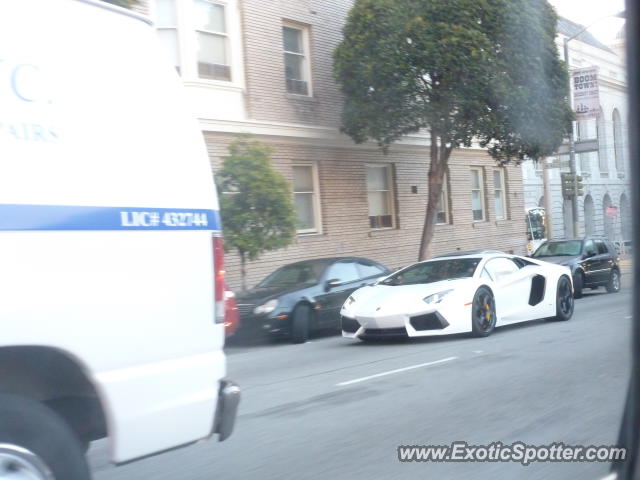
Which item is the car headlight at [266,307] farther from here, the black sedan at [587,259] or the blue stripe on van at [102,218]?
the black sedan at [587,259]

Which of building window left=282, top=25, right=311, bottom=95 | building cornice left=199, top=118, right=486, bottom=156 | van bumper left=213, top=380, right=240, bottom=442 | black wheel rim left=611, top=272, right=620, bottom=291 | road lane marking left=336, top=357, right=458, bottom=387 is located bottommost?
black wheel rim left=611, top=272, right=620, bottom=291

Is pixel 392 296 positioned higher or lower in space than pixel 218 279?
lower

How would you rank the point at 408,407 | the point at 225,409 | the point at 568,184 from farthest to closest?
the point at 568,184
the point at 408,407
the point at 225,409

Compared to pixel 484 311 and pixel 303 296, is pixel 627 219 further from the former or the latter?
pixel 303 296

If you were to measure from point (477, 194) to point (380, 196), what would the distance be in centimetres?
616

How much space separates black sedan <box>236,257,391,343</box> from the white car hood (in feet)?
4.57

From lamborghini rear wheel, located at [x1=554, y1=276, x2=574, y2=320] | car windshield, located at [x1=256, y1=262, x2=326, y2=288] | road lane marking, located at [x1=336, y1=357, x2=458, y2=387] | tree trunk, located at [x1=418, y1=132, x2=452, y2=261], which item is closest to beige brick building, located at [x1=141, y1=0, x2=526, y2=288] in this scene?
tree trunk, located at [x1=418, y1=132, x2=452, y2=261]

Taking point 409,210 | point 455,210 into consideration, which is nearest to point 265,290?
point 409,210

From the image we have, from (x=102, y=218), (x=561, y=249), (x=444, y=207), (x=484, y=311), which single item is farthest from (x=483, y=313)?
(x=444, y=207)

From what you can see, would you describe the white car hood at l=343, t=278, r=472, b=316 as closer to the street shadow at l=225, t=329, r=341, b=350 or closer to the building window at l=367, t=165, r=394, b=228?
the street shadow at l=225, t=329, r=341, b=350

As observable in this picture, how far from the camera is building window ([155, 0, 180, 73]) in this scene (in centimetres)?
1817

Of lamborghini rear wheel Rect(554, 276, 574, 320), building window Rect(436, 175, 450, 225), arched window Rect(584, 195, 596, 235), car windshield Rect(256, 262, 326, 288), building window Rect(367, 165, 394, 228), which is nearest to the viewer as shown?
lamborghini rear wheel Rect(554, 276, 574, 320)

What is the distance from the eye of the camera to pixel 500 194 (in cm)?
3064

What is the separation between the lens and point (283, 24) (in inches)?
838
